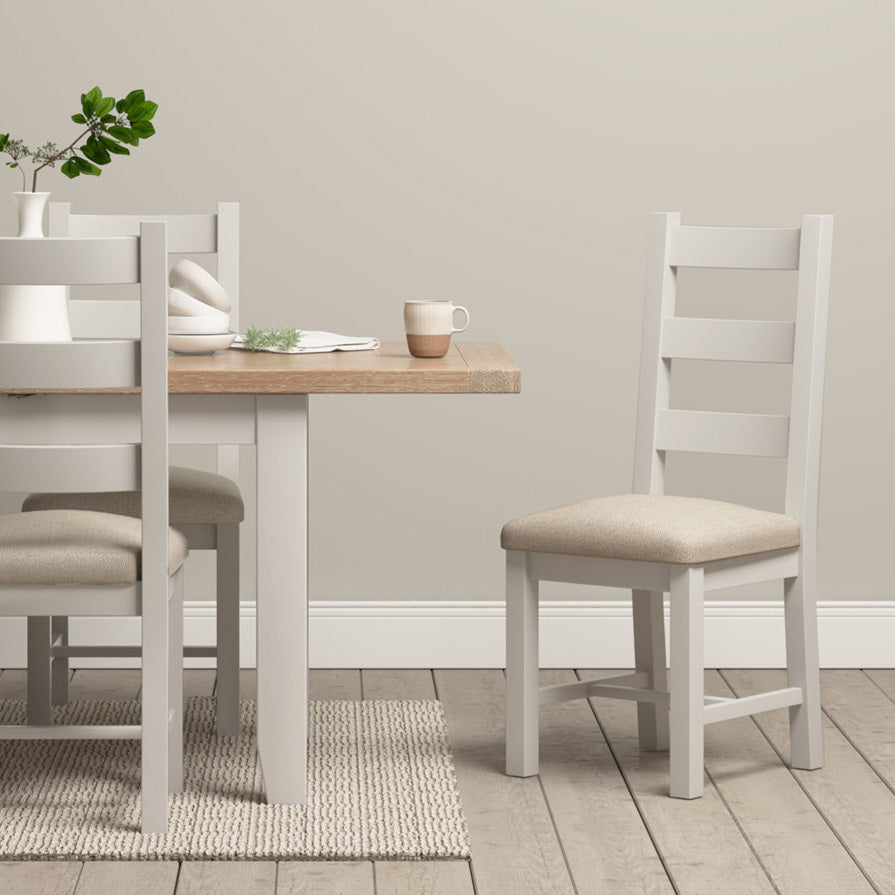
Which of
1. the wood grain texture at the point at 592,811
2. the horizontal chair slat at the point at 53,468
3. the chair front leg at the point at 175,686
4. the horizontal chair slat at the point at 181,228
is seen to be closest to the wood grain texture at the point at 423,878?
the wood grain texture at the point at 592,811

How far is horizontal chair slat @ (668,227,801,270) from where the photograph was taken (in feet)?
8.91

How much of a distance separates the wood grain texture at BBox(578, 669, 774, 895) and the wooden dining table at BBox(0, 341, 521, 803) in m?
0.58

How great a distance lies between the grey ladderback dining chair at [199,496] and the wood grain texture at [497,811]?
474 mm

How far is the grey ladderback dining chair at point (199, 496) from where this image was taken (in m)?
2.78

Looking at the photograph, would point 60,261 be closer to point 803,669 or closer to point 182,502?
point 182,502

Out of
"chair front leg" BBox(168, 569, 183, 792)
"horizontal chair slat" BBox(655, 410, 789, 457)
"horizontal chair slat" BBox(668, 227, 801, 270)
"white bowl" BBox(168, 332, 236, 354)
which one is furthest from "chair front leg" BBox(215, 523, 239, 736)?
"horizontal chair slat" BBox(668, 227, 801, 270)

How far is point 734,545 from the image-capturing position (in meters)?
2.52

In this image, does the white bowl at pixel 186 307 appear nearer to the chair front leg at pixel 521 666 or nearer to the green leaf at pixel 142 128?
the green leaf at pixel 142 128

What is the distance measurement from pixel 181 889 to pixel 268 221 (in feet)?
5.68

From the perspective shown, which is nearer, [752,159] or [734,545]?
[734,545]

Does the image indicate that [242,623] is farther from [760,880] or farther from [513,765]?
[760,880]

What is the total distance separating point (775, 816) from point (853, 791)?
219 millimetres

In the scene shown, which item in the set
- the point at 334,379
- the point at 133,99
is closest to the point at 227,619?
the point at 334,379

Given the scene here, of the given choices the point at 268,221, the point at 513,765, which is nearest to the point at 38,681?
the point at 513,765
